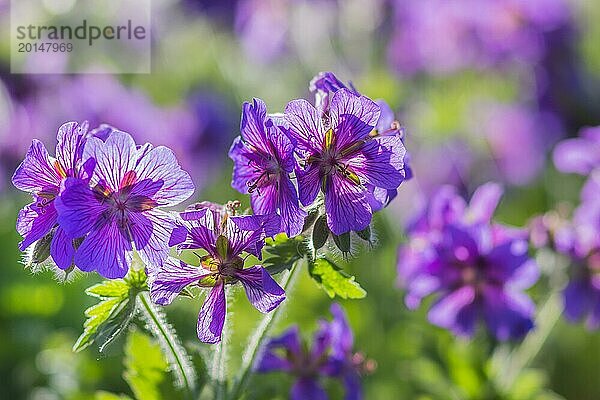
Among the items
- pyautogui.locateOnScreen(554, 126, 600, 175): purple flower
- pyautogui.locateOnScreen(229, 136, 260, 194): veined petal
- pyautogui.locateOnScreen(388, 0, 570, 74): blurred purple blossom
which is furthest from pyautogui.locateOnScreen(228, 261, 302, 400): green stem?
pyautogui.locateOnScreen(388, 0, 570, 74): blurred purple blossom

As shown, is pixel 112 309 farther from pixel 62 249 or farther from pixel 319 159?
pixel 319 159

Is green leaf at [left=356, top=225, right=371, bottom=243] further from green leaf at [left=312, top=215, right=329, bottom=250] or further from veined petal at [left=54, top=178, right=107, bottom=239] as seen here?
veined petal at [left=54, top=178, right=107, bottom=239]

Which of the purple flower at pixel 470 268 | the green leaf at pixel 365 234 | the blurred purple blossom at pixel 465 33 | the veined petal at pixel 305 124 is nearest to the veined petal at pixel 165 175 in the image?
the veined petal at pixel 305 124

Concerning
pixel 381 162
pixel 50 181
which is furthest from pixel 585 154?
pixel 50 181

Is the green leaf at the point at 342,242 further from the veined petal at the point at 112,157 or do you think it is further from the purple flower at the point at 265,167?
the veined petal at the point at 112,157

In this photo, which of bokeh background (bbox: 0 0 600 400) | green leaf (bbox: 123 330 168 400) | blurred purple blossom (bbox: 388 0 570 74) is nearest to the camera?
green leaf (bbox: 123 330 168 400)

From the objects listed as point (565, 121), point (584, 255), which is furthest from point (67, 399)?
point (565, 121)
